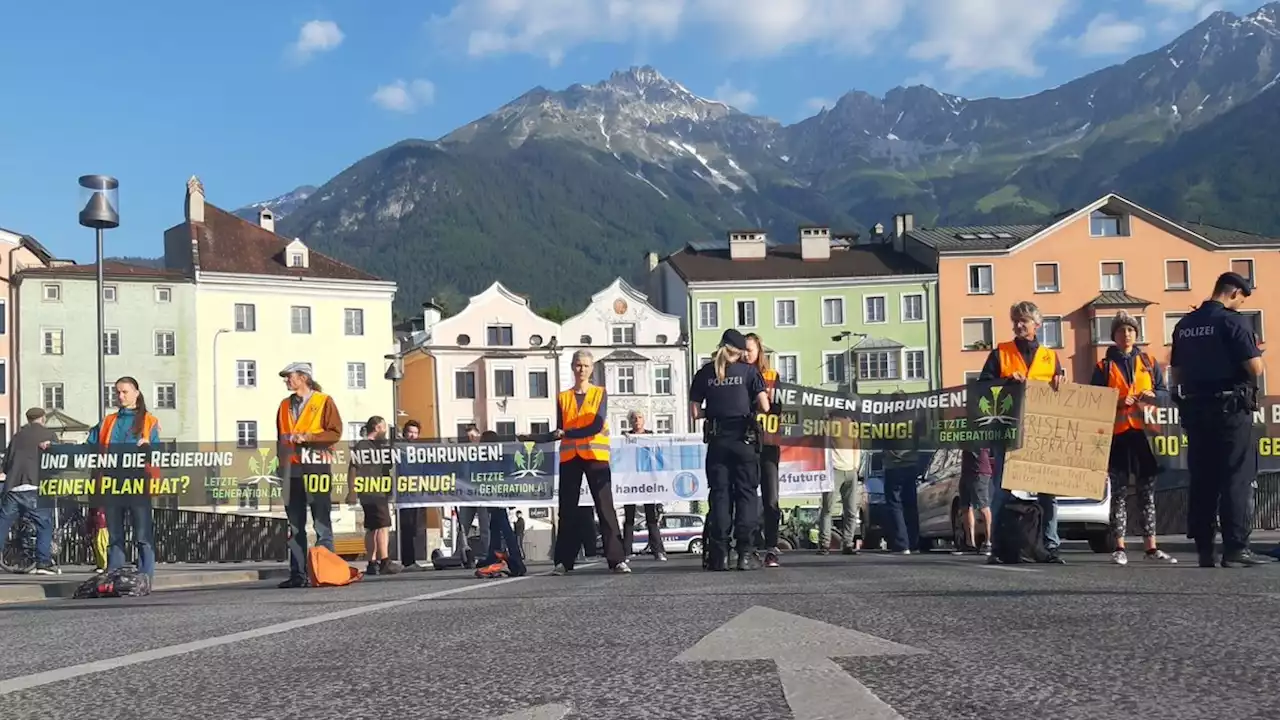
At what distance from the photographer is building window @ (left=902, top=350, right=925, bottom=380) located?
7625cm

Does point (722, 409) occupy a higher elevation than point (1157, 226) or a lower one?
lower

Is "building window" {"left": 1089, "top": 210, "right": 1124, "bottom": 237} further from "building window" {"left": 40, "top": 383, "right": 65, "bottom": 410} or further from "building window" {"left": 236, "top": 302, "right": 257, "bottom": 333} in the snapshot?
"building window" {"left": 40, "top": 383, "right": 65, "bottom": 410}

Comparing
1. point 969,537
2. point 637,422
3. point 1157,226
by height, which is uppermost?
point 1157,226

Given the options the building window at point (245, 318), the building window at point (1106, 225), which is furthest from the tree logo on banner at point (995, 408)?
the building window at point (1106, 225)

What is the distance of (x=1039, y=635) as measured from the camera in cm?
Result: 521

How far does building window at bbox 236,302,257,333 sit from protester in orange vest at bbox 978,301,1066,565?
204 ft

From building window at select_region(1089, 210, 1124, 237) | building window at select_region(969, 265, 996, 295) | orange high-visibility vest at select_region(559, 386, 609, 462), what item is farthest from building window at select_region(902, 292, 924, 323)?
orange high-visibility vest at select_region(559, 386, 609, 462)

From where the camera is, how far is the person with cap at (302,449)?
13062 millimetres

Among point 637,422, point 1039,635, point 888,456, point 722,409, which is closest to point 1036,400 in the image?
point 722,409

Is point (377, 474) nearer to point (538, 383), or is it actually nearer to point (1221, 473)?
point (1221, 473)

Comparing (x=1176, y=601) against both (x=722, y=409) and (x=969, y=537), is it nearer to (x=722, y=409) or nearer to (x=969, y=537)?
(x=722, y=409)

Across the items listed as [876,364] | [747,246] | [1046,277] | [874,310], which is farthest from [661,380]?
[1046,277]

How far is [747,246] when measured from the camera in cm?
8056

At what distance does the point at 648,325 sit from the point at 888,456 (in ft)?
196
